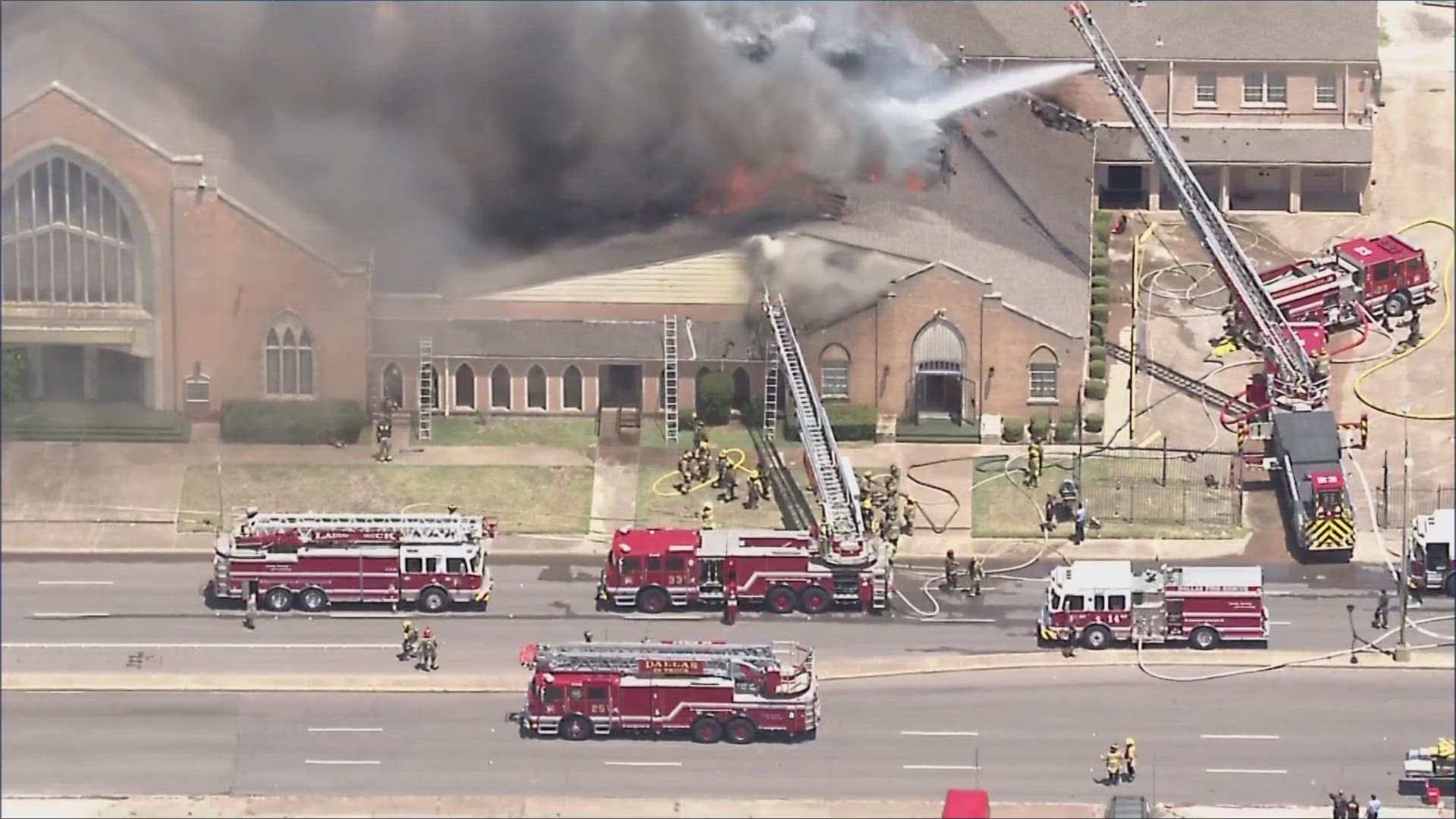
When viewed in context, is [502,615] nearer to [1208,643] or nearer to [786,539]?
[786,539]

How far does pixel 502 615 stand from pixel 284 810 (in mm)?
13287

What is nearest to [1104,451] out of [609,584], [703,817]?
[609,584]

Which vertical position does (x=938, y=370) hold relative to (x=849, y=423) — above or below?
above

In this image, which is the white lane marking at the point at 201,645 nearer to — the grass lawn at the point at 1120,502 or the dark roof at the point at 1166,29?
the grass lawn at the point at 1120,502

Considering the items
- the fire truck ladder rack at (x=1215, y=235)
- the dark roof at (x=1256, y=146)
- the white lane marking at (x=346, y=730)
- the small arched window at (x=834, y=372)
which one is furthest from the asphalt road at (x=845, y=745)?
the dark roof at (x=1256, y=146)

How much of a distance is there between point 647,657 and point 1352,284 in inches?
1275

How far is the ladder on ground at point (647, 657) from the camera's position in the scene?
93.1 m

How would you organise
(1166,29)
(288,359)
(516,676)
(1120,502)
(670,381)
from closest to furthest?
(516,676)
(1120,502)
(288,359)
(670,381)
(1166,29)

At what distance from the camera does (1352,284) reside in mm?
117312

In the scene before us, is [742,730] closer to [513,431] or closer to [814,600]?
[814,600]

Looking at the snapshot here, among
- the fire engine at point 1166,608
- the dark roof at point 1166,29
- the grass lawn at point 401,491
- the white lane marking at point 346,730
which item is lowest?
the white lane marking at point 346,730

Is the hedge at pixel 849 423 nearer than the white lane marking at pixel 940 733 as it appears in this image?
No

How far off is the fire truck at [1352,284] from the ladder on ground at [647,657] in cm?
2830

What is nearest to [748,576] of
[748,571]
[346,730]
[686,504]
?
[748,571]
